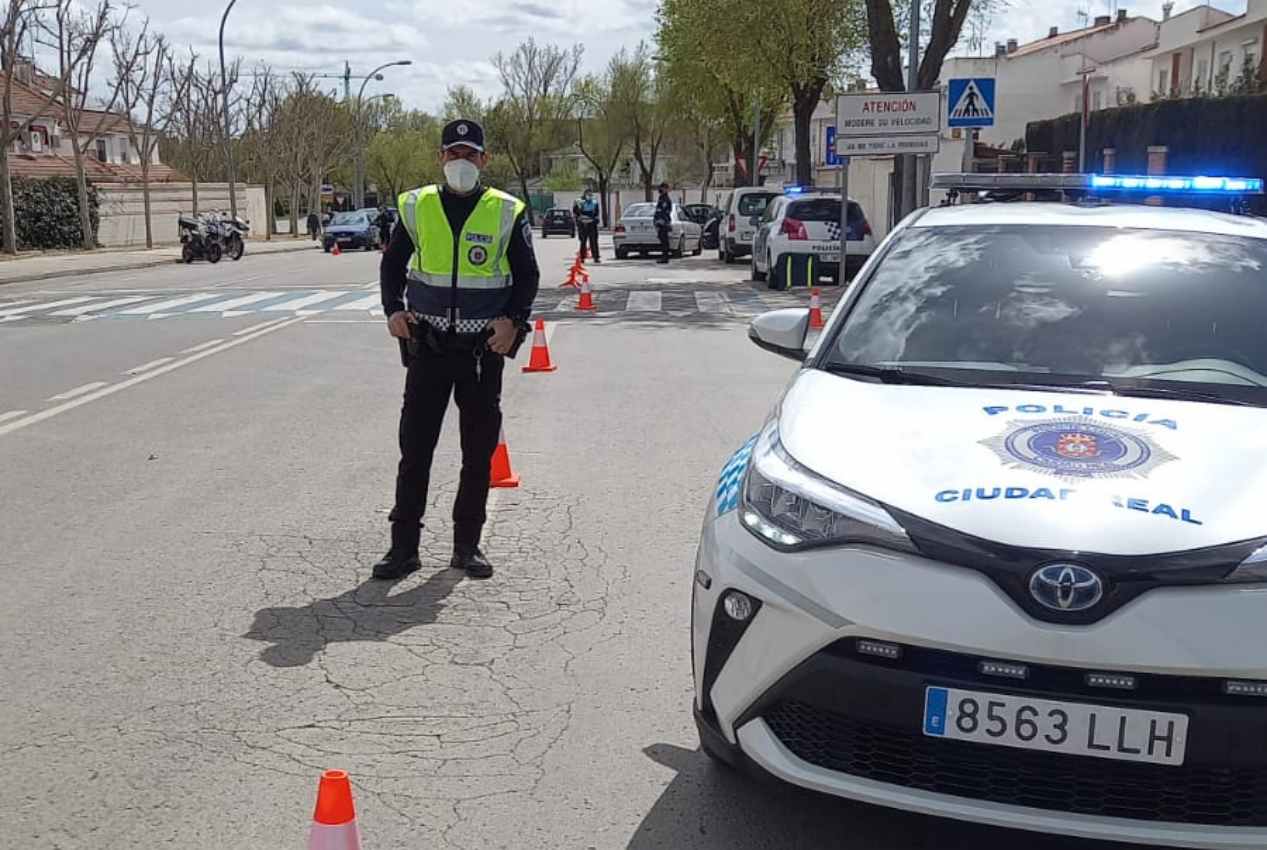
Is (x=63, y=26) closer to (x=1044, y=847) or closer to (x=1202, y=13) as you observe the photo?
(x=1202, y=13)

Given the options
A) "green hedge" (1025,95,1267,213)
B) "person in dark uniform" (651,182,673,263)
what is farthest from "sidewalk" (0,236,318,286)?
"green hedge" (1025,95,1267,213)

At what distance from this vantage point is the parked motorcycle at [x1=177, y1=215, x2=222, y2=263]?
128ft

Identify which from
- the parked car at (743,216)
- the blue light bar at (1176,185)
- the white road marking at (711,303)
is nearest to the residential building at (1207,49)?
the parked car at (743,216)

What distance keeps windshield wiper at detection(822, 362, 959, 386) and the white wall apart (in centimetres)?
5297

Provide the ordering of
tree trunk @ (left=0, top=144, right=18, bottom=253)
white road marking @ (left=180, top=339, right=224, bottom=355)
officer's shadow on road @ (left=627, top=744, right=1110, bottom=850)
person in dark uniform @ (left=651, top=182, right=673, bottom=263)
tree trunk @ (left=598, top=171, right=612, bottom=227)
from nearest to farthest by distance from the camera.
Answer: officer's shadow on road @ (left=627, top=744, right=1110, bottom=850) < white road marking @ (left=180, top=339, right=224, bottom=355) < person in dark uniform @ (left=651, top=182, right=673, bottom=263) < tree trunk @ (left=0, top=144, right=18, bottom=253) < tree trunk @ (left=598, top=171, right=612, bottom=227)

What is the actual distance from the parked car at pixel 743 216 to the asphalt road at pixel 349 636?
2145 cm

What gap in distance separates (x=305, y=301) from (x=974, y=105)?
10397 millimetres

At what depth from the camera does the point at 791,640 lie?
3.17 metres

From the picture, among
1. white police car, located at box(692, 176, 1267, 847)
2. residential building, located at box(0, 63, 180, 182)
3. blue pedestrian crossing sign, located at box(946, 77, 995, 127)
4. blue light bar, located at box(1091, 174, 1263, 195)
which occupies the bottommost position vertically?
white police car, located at box(692, 176, 1267, 847)

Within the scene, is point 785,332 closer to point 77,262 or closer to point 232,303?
point 232,303

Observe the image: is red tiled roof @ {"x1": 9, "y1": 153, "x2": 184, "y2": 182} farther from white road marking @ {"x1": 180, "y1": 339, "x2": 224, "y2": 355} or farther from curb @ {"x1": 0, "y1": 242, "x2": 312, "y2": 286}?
white road marking @ {"x1": 180, "y1": 339, "x2": 224, "y2": 355}

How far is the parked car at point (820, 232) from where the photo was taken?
22750 mm

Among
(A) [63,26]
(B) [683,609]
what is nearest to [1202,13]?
(A) [63,26]

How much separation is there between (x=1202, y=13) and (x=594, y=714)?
149 feet
